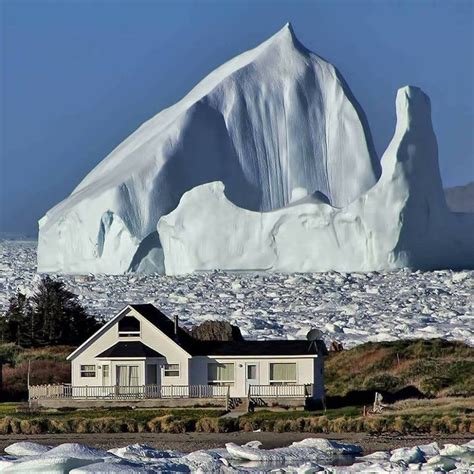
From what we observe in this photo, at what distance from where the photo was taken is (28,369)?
75.7ft

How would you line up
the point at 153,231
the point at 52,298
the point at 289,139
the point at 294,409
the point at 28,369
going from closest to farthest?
the point at 294,409, the point at 28,369, the point at 52,298, the point at 153,231, the point at 289,139

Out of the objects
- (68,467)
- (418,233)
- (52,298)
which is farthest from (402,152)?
(68,467)

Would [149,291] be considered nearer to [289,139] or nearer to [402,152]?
[402,152]

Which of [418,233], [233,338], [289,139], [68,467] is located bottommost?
[68,467]

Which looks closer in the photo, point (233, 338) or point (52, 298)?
point (233, 338)

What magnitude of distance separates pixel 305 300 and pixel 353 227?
547 cm

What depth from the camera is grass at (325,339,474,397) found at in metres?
21.7

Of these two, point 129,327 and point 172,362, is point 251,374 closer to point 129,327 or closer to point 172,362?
point 172,362

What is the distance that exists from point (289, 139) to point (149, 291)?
10.2 m

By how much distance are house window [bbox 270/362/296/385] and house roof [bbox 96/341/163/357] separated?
1.51 m

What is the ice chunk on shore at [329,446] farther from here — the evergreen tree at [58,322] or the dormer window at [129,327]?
the evergreen tree at [58,322]

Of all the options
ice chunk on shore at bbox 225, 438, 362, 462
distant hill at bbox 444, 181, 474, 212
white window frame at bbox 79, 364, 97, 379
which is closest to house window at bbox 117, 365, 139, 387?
white window frame at bbox 79, 364, 97, 379

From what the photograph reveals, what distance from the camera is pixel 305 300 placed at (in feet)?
118

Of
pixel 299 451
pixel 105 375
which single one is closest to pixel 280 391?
pixel 105 375
